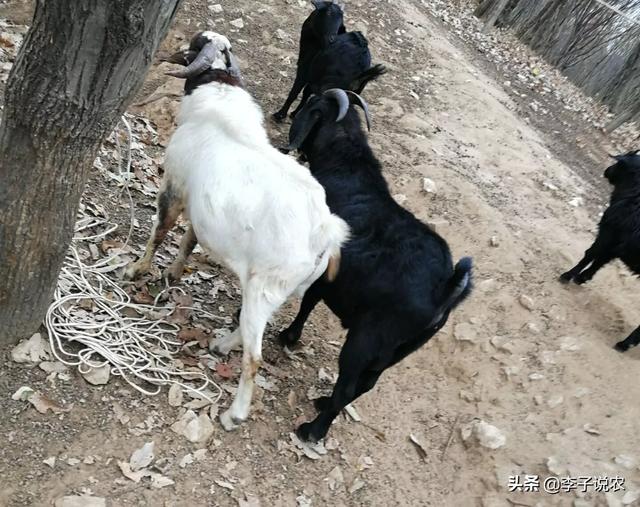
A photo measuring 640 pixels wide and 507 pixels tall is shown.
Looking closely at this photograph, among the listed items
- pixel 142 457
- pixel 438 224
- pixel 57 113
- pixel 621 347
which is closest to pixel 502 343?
pixel 621 347

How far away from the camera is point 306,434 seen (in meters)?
3.80

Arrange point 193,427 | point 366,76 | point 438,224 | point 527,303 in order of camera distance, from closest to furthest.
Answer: point 193,427
point 527,303
point 366,76
point 438,224

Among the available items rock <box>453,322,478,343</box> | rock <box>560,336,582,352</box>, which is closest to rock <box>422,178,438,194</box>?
rock <box>453,322,478,343</box>

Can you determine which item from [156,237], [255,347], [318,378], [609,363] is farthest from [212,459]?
[609,363]

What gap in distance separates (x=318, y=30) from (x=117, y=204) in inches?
126

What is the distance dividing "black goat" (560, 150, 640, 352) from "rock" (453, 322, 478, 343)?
138 cm

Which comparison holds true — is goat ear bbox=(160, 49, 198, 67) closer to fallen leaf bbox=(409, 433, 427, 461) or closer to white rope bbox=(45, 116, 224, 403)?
white rope bbox=(45, 116, 224, 403)

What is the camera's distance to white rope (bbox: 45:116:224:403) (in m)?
3.47

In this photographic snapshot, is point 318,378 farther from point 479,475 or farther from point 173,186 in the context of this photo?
point 173,186

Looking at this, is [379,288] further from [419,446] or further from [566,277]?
[566,277]

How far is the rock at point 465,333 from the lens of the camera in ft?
16.8

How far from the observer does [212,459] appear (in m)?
3.42

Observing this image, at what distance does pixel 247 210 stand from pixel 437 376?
239 cm

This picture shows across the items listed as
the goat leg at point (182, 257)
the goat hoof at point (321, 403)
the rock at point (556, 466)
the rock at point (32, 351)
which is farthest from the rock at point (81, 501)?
the rock at point (556, 466)
